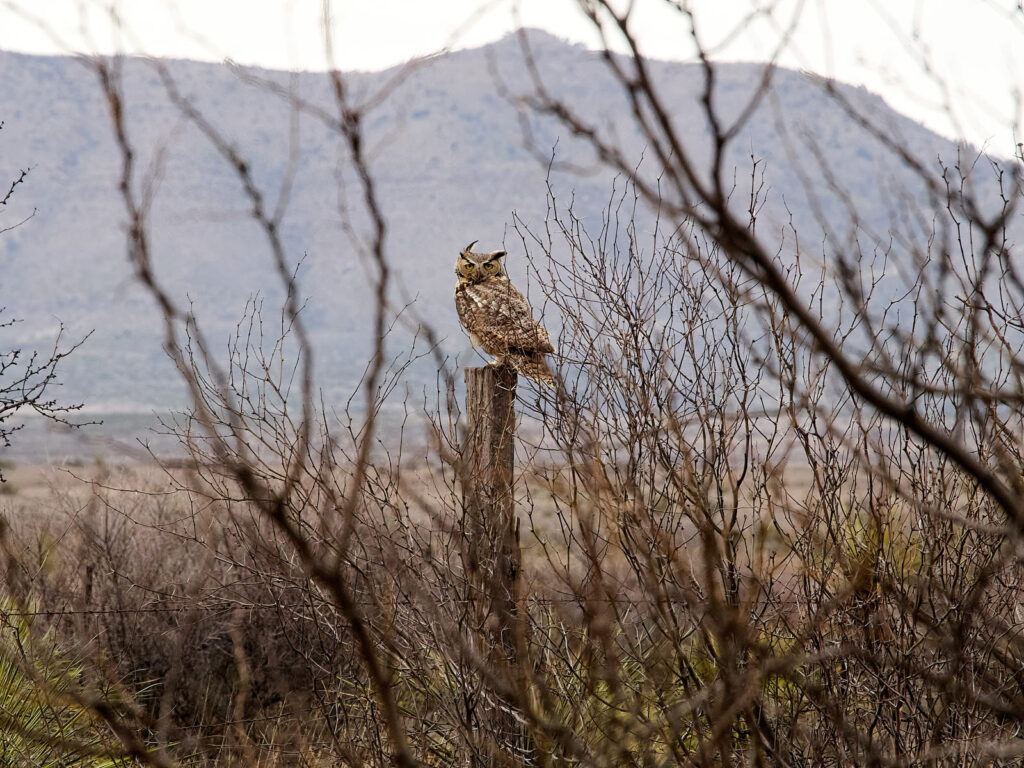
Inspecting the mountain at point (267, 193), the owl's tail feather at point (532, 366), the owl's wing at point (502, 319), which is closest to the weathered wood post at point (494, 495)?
the owl's tail feather at point (532, 366)

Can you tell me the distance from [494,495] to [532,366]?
2.78 feet

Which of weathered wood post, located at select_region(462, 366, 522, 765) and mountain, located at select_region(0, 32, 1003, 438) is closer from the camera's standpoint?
weathered wood post, located at select_region(462, 366, 522, 765)

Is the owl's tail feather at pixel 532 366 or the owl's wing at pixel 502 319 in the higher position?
the owl's wing at pixel 502 319

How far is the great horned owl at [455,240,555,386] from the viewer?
17.6 feet

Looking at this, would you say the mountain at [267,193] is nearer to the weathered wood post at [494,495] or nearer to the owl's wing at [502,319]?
the owl's wing at [502,319]

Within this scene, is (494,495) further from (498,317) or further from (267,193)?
(267,193)

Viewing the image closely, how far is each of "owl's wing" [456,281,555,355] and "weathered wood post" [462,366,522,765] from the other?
0.71 feet

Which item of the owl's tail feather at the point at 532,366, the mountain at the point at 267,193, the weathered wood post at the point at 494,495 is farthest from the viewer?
the mountain at the point at 267,193

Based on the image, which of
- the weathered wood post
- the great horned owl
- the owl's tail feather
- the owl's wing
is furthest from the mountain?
the weathered wood post

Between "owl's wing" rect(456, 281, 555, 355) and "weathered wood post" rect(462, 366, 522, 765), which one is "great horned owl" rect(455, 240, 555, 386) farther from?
"weathered wood post" rect(462, 366, 522, 765)

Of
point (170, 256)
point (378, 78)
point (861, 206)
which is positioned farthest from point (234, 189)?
point (861, 206)

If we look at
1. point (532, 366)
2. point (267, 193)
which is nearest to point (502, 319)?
point (532, 366)

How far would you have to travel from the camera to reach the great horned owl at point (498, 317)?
538 centimetres

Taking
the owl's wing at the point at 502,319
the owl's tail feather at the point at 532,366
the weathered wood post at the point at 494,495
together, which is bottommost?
the weathered wood post at the point at 494,495
